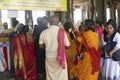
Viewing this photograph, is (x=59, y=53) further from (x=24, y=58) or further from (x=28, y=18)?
(x=28, y=18)

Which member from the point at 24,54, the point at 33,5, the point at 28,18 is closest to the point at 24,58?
the point at 24,54

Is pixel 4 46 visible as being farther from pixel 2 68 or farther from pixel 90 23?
pixel 90 23

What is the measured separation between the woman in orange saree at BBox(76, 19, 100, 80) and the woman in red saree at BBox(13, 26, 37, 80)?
1102 mm

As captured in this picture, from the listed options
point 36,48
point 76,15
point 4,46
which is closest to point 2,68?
point 4,46

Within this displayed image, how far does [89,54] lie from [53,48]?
920mm

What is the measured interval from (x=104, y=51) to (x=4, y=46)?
2.23 m

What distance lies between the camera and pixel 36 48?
21.2 feet

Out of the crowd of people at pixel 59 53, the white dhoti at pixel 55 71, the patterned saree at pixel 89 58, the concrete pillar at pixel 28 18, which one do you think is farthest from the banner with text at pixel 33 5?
the concrete pillar at pixel 28 18

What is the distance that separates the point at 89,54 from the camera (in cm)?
607

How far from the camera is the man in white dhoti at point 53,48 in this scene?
18.4ft

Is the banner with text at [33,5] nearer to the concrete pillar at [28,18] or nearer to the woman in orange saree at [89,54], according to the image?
the woman in orange saree at [89,54]

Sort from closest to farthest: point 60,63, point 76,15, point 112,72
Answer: point 60,63
point 112,72
point 76,15

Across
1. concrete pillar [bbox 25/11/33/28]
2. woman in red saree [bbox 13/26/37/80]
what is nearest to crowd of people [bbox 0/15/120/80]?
woman in red saree [bbox 13/26/37/80]

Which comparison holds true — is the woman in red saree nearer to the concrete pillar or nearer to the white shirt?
the white shirt
